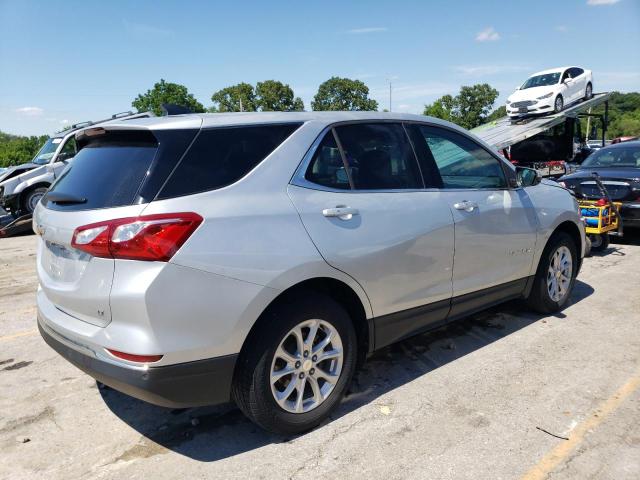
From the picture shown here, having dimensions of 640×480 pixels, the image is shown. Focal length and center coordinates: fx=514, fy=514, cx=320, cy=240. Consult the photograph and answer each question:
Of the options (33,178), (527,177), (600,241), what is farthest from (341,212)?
(33,178)

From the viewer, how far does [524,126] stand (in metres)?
15.8

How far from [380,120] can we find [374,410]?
6.27 ft

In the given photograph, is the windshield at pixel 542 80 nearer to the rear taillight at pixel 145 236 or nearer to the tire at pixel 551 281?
the tire at pixel 551 281

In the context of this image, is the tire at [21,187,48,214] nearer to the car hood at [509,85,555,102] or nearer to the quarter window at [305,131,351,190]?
the quarter window at [305,131,351,190]

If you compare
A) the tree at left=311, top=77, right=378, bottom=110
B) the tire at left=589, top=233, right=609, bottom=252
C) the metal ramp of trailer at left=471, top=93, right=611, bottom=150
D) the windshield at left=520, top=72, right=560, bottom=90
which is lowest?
the tire at left=589, top=233, right=609, bottom=252

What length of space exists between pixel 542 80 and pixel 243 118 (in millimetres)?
17183

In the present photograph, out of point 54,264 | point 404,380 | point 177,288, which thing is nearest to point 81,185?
Answer: point 54,264

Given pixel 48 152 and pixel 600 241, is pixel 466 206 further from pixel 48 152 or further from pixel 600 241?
pixel 48 152

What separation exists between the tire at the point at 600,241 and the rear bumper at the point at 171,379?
6.88 meters

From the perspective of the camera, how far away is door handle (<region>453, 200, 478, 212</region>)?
3.69 meters

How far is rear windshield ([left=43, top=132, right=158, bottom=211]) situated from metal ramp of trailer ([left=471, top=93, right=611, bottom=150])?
1287 centimetres

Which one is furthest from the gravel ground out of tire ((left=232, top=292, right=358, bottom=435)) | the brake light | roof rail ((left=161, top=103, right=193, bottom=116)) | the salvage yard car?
the salvage yard car

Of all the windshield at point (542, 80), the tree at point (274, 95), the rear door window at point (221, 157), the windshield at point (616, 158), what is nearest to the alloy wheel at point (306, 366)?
the rear door window at point (221, 157)

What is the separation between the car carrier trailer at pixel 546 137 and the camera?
15.0 metres
